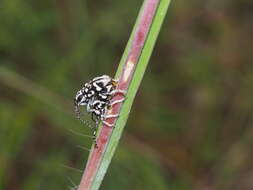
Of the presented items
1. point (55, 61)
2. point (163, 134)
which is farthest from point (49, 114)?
point (163, 134)

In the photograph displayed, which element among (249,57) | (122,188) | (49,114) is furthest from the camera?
(249,57)

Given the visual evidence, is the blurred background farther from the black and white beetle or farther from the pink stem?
the pink stem

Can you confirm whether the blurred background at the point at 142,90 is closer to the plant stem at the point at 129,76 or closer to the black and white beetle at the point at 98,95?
the black and white beetle at the point at 98,95

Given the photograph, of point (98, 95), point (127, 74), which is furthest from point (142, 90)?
point (127, 74)

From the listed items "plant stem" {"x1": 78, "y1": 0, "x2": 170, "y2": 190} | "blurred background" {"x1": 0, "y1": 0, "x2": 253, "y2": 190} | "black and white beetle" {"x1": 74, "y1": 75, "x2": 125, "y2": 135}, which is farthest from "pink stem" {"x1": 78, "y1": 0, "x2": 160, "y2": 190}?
"blurred background" {"x1": 0, "y1": 0, "x2": 253, "y2": 190}

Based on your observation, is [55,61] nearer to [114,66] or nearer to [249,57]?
[114,66]

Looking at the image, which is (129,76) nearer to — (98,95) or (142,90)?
(98,95)

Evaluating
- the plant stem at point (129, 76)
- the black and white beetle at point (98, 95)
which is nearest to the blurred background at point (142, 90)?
the black and white beetle at point (98, 95)
